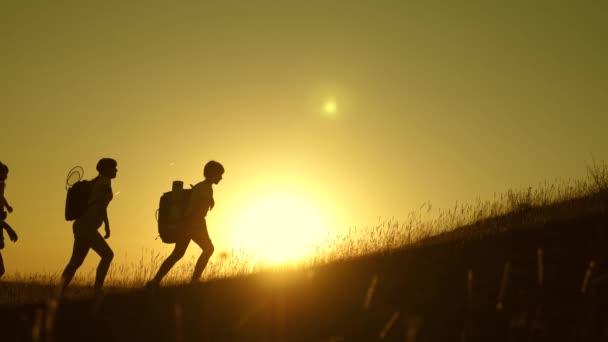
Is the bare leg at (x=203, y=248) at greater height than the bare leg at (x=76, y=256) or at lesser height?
greater

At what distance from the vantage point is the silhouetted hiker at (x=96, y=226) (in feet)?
29.8

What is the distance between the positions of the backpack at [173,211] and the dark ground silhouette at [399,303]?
0.84 meters

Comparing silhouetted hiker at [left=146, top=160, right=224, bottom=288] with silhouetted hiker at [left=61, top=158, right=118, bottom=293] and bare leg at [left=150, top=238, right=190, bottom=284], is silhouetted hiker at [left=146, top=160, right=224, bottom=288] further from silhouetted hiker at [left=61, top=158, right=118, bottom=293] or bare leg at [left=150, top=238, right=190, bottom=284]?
silhouetted hiker at [left=61, top=158, right=118, bottom=293]

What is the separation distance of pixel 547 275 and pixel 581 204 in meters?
4.87

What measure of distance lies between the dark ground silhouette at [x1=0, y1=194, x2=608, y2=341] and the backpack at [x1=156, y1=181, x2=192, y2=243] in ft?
2.76

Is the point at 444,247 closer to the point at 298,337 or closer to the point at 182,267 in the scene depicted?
the point at 298,337

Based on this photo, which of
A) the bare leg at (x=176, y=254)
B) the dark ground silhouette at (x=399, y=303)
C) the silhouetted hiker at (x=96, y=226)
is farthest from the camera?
the bare leg at (x=176, y=254)

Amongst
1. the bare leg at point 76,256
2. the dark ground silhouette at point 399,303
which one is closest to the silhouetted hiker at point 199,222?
the dark ground silhouette at point 399,303

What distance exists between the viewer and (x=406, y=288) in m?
7.34

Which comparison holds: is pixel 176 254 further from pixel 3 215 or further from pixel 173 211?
pixel 3 215

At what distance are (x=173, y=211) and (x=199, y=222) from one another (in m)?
0.45

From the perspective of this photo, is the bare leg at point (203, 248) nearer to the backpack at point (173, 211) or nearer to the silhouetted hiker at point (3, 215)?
the backpack at point (173, 211)

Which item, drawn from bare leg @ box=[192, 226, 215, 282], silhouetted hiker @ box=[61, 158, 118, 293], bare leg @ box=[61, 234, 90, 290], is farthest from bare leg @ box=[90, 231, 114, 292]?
bare leg @ box=[192, 226, 215, 282]

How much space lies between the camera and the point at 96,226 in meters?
9.16
